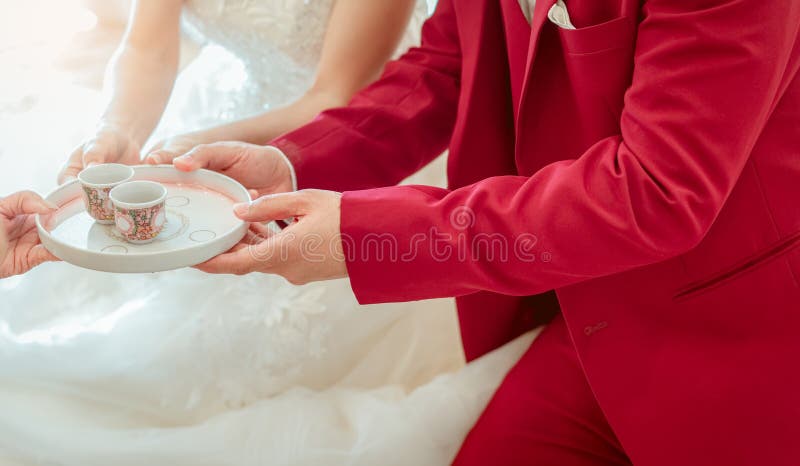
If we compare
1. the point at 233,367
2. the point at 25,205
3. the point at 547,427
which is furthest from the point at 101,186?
the point at 547,427

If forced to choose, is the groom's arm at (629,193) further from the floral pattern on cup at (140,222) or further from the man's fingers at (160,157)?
the man's fingers at (160,157)

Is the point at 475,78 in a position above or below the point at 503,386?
above

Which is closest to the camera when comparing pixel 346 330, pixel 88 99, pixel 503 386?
pixel 503 386

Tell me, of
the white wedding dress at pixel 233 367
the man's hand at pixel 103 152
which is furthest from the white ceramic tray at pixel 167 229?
the white wedding dress at pixel 233 367

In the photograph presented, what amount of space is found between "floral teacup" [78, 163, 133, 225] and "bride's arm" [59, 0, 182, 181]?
0.14 metres

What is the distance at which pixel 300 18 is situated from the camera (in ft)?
5.20

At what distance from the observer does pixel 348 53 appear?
60.9 inches

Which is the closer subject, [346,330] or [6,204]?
[6,204]

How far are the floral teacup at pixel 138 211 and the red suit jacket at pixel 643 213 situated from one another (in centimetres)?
25

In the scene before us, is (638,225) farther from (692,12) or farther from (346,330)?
(346,330)

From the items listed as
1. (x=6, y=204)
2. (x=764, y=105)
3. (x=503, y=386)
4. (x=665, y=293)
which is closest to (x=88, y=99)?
(x=6, y=204)

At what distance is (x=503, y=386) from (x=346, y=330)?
12.4 inches

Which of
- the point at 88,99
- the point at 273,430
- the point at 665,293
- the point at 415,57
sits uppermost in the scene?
the point at 415,57

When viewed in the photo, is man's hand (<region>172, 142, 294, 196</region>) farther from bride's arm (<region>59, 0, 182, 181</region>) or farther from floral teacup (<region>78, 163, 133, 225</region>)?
bride's arm (<region>59, 0, 182, 181</region>)
